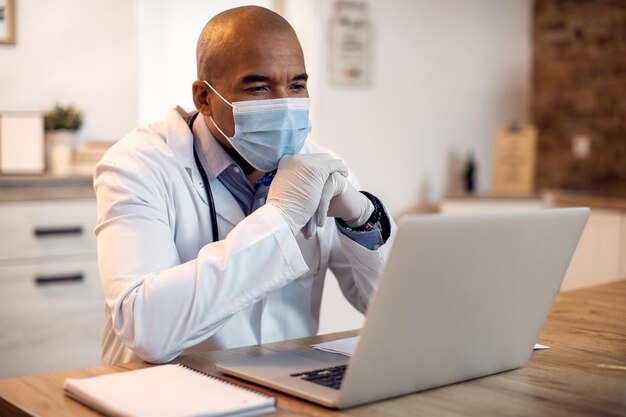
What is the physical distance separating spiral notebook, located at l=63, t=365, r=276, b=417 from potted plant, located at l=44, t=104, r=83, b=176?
2.45m

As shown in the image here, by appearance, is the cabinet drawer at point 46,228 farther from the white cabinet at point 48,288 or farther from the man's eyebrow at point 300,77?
the man's eyebrow at point 300,77

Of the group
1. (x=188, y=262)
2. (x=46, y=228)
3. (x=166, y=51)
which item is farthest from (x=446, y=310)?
(x=166, y=51)

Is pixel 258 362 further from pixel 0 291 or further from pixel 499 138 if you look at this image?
pixel 499 138

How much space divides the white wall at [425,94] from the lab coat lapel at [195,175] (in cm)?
255

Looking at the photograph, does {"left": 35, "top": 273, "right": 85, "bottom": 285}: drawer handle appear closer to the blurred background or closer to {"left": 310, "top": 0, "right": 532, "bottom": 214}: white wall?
the blurred background

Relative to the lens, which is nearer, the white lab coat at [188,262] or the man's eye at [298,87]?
the white lab coat at [188,262]

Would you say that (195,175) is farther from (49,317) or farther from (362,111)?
(362,111)

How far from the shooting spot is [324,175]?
1.49m

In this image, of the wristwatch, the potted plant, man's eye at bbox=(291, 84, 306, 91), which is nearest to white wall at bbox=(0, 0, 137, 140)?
the potted plant

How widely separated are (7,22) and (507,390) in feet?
9.80

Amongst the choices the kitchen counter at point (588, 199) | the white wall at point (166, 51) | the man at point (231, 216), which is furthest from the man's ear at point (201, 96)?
the kitchen counter at point (588, 199)

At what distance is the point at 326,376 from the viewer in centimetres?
114

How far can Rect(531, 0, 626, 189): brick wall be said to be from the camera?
479 cm

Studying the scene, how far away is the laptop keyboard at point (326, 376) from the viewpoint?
1107 millimetres
